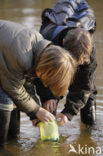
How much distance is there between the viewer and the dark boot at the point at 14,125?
3.31m

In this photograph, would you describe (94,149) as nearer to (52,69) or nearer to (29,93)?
(29,93)

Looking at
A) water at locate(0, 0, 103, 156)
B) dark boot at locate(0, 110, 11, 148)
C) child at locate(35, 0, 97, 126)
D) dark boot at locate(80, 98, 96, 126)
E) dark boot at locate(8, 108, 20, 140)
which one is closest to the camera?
dark boot at locate(0, 110, 11, 148)

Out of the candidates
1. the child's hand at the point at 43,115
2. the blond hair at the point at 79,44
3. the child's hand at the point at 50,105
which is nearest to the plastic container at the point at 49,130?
the child's hand at the point at 43,115

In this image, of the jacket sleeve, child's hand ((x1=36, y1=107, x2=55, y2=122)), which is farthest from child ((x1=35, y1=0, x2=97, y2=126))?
child's hand ((x1=36, y1=107, x2=55, y2=122))

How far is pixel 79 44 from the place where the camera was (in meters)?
2.73

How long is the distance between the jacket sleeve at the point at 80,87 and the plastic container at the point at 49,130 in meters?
0.19

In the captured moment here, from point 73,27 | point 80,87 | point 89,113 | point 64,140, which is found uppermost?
point 73,27

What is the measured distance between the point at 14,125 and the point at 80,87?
0.68 metres

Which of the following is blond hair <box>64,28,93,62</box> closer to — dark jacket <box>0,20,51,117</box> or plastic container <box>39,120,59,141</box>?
dark jacket <box>0,20,51,117</box>

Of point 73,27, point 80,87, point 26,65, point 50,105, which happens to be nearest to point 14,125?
point 50,105

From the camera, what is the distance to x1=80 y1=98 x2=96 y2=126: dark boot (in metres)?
3.59

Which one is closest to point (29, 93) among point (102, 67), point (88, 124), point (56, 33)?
point (56, 33)

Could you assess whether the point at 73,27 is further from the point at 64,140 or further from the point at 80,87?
the point at 64,140

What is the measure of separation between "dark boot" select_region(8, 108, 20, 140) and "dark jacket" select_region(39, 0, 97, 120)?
420 mm
